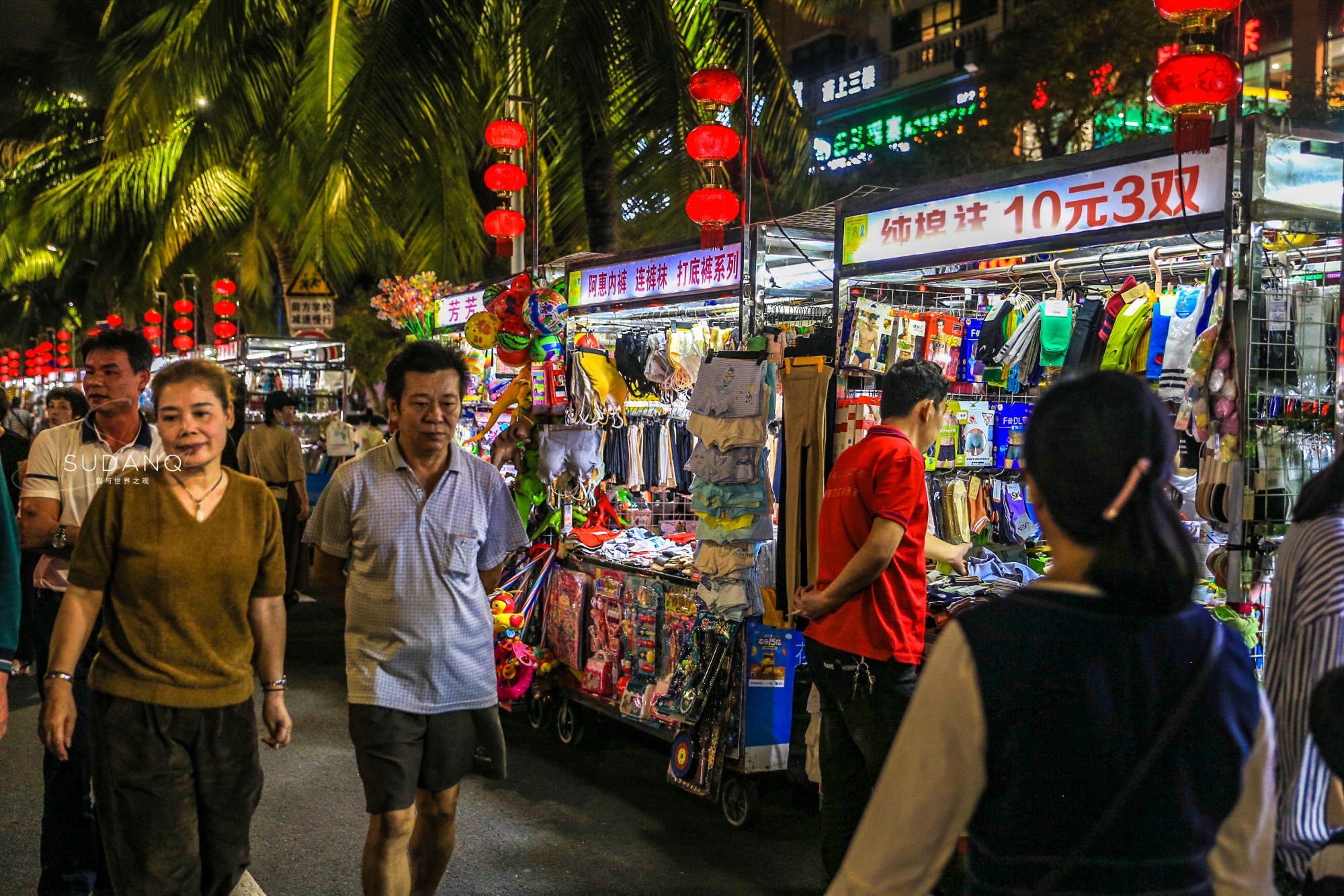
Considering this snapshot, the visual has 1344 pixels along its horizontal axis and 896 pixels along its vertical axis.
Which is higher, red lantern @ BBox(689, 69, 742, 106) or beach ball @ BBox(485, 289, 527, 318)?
red lantern @ BBox(689, 69, 742, 106)

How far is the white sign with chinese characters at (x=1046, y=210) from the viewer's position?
3.58 metres

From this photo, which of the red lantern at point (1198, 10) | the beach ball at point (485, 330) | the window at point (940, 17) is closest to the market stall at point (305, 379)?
the beach ball at point (485, 330)

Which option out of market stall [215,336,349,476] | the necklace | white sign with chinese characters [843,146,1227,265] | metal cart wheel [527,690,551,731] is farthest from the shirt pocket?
market stall [215,336,349,476]

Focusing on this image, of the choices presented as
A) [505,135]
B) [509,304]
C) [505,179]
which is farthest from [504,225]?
[509,304]

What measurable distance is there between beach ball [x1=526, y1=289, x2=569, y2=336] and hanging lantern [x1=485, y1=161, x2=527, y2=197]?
2.12m

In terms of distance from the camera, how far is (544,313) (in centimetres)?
643

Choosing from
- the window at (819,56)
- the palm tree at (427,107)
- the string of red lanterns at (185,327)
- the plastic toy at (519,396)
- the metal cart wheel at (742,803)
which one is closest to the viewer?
the metal cart wheel at (742,803)

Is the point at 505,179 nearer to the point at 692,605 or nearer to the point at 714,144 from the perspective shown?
the point at 714,144

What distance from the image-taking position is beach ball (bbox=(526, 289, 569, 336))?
21.0ft

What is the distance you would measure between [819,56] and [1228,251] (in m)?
44.4

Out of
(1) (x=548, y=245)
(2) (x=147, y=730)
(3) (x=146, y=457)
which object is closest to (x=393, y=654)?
(2) (x=147, y=730)

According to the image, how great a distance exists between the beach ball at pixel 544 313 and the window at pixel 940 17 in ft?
117

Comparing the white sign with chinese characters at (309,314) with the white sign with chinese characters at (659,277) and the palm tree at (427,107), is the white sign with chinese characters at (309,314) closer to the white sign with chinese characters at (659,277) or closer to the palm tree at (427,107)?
the palm tree at (427,107)

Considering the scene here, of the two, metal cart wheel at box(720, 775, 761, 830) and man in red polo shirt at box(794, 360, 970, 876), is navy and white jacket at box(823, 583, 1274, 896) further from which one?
metal cart wheel at box(720, 775, 761, 830)
